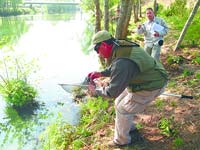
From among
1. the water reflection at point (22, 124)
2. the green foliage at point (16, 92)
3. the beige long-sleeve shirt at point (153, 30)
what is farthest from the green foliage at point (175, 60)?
the green foliage at point (16, 92)

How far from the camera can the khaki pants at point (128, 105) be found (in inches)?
206

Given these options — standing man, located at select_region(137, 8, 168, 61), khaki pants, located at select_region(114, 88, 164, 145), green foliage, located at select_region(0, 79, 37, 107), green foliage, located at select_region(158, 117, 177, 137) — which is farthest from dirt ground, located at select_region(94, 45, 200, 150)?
green foliage, located at select_region(0, 79, 37, 107)

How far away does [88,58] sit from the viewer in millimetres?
20781

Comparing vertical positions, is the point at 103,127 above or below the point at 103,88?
below

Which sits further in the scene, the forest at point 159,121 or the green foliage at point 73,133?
the green foliage at point 73,133

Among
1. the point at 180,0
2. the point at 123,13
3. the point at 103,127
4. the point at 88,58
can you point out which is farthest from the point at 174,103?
→ the point at 180,0

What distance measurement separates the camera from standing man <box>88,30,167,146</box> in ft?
15.4

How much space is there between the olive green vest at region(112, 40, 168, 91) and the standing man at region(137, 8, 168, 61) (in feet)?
13.2

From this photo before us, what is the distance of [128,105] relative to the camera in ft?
17.2

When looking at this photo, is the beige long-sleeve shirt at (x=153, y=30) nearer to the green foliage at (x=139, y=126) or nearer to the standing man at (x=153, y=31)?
the standing man at (x=153, y=31)

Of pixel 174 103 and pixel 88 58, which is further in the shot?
pixel 88 58

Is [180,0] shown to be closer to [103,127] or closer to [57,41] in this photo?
[57,41]

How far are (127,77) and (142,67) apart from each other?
0.34 metres

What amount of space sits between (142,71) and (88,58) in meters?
16.0
